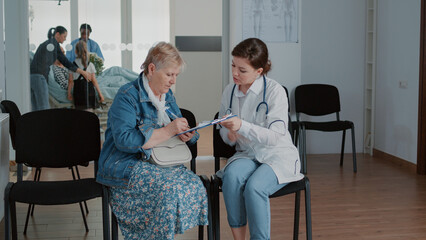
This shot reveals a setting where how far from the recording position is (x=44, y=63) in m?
5.79

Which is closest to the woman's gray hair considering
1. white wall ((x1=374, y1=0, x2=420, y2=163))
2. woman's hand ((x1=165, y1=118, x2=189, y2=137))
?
woman's hand ((x1=165, y1=118, x2=189, y2=137))

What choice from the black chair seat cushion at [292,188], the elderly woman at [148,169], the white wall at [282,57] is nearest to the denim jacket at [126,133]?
the elderly woman at [148,169]

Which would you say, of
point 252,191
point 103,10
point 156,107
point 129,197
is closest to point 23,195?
point 129,197

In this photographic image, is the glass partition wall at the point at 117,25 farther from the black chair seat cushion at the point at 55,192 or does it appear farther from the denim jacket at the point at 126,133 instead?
the denim jacket at the point at 126,133

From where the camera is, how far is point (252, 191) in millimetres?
2846

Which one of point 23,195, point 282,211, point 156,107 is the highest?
point 156,107

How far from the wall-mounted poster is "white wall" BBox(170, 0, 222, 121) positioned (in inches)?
16.7

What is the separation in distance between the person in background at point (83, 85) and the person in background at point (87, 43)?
3 cm

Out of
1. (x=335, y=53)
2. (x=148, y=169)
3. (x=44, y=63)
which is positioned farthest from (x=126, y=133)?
(x=335, y=53)

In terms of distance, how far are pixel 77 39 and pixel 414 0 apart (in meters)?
3.31

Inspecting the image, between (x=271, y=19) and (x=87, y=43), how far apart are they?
1.87 metres

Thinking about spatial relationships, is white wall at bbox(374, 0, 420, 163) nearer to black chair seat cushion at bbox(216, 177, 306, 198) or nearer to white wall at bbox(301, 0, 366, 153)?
white wall at bbox(301, 0, 366, 153)

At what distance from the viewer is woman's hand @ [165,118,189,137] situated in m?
2.77

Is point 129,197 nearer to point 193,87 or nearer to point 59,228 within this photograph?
point 59,228
